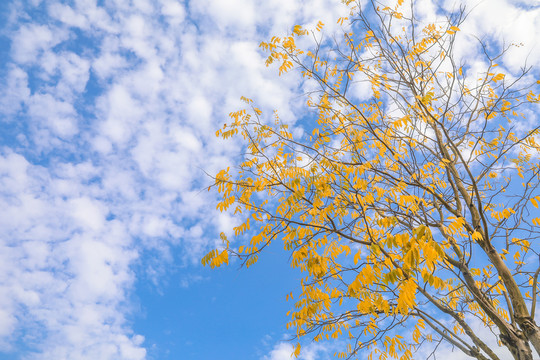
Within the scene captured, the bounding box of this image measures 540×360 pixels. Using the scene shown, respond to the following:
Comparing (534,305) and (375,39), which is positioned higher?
(375,39)

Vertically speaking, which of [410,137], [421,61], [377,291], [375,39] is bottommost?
[377,291]

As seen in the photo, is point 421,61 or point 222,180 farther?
point 421,61

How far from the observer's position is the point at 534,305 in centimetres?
384

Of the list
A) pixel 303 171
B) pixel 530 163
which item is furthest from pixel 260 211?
pixel 530 163

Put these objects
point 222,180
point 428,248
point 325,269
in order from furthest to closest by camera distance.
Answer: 1. point 222,180
2. point 325,269
3. point 428,248

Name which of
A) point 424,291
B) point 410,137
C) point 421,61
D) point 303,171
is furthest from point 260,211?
point 421,61

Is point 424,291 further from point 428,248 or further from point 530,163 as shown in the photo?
point 530,163

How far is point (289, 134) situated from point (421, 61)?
7.22 feet

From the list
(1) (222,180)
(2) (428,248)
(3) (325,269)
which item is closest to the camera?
(2) (428,248)

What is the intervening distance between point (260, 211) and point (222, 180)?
0.56m

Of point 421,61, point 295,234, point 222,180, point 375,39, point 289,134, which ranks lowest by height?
point 295,234

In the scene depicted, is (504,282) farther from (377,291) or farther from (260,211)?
(260,211)

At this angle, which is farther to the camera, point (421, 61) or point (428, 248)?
point (421, 61)

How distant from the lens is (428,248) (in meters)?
2.43
